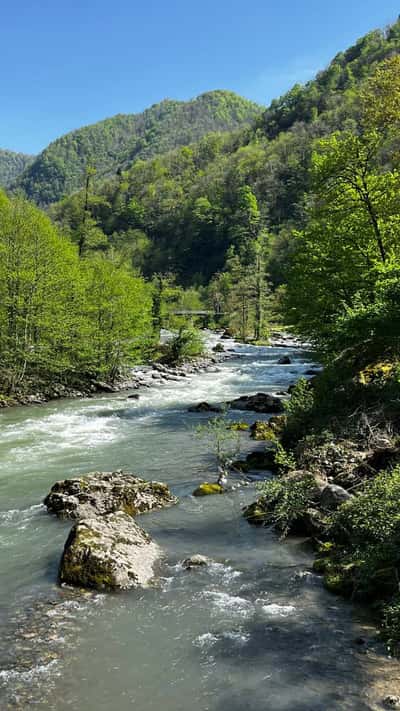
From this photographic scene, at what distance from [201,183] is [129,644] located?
189 m

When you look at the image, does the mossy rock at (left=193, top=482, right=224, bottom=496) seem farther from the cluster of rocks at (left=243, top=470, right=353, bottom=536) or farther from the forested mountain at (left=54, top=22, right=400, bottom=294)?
the forested mountain at (left=54, top=22, right=400, bottom=294)

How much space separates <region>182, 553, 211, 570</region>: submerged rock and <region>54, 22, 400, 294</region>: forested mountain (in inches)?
4297

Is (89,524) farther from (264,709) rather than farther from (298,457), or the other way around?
(298,457)

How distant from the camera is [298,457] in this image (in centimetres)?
1303

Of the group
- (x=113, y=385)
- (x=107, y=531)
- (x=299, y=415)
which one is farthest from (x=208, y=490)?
(x=113, y=385)

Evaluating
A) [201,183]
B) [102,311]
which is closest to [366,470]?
[102,311]

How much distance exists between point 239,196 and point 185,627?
154 m

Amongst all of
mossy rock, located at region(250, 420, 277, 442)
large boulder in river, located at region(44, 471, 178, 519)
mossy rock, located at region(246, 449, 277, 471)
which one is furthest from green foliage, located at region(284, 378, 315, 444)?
large boulder in river, located at region(44, 471, 178, 519)

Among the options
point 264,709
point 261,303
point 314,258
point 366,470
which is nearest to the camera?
point 264,709

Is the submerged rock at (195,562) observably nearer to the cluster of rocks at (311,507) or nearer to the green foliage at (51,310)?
the cluster of rocks at (311,507)

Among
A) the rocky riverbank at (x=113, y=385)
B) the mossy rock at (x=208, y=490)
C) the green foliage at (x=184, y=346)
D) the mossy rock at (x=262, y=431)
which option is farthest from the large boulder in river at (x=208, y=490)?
the green foliage at (x=184, y=346)

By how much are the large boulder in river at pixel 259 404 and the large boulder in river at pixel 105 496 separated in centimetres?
1173

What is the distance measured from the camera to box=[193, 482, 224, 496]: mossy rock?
12.9m

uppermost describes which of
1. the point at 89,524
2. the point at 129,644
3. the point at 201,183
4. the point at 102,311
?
the point at 201,183
